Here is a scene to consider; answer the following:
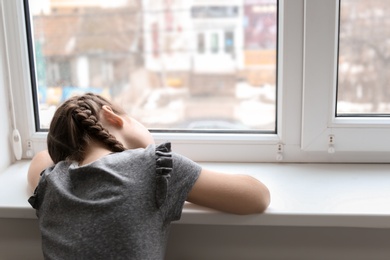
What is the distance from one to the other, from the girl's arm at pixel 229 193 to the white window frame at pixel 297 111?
317mm

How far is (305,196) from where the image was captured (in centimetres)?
109

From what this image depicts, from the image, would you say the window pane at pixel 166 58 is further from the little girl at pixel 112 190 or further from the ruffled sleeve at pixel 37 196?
the ruffled sleeve at pixel 37 196

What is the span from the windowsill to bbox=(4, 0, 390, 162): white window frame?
3 cm

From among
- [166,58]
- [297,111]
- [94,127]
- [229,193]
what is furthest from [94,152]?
[297,111]

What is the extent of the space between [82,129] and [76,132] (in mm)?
13

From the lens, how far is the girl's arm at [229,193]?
3.17 feet

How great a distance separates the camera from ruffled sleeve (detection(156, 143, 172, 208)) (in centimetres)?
92

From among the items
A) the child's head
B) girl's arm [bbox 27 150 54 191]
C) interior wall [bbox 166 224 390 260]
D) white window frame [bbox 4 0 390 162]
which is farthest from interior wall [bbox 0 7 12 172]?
interior wall [bbox 166 224 390 260]

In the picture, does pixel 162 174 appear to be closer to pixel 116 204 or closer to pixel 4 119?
pixel 116 204

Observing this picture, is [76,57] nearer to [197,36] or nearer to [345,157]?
[197,36]

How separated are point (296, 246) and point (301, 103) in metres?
0.35

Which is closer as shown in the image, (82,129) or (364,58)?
(82,129)

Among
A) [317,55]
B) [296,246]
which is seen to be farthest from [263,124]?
[296,246]

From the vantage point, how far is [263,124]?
1.32 metres
